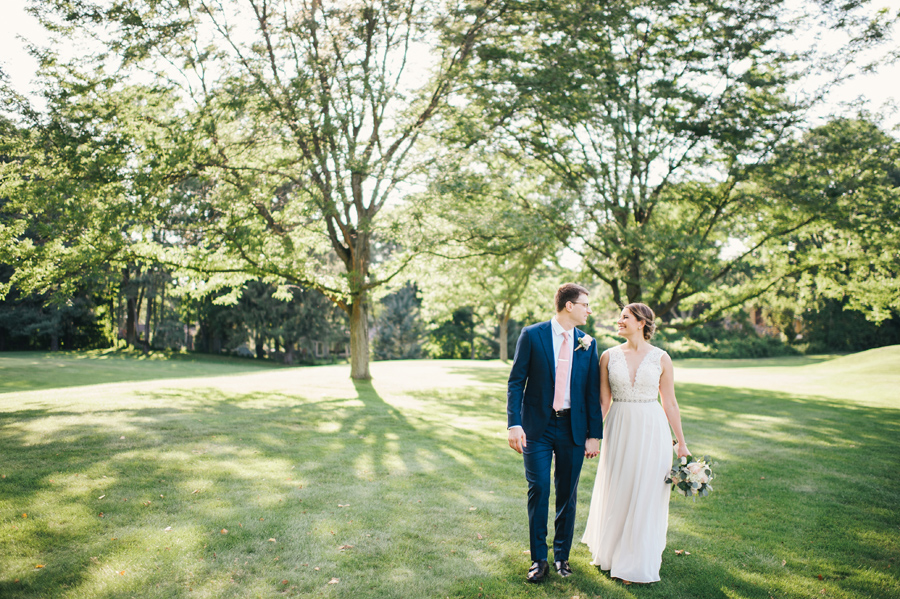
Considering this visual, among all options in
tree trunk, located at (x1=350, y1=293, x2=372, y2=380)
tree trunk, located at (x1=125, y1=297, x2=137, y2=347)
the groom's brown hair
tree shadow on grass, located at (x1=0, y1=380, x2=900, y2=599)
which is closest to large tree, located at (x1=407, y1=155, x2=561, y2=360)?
tree trunk, located at (x1=350, y1=293, x2=372, y2=380)

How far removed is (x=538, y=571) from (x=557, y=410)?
52.1 inches

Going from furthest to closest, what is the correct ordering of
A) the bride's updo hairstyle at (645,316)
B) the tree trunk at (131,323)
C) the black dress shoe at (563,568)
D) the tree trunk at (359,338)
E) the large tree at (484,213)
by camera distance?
the tree trunk at (131,323)
the tree trunk at (359,338)
the large tree at (484,213)
the bride's updo hairstyle at (645,316)
the black dress shoe at (563,568)

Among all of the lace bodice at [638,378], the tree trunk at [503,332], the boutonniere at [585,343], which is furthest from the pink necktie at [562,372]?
the tree trunk at [503,332]

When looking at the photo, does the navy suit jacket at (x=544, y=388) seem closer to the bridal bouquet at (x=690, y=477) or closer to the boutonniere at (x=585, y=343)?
the boutonniere at (x=585, y=343)

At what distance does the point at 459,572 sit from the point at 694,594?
1.89 meters

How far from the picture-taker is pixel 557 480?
4.57 m

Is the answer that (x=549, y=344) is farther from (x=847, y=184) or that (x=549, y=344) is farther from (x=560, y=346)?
(x=847, y=184)

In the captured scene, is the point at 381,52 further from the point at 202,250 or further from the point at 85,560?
the point at 85,560

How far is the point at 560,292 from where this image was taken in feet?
15.0

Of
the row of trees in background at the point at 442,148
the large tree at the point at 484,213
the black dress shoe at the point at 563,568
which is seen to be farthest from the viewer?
the large tree at the point at 484,213

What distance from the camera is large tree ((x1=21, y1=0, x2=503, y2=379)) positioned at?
14227 mm

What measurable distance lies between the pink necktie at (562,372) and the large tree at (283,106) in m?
11.4

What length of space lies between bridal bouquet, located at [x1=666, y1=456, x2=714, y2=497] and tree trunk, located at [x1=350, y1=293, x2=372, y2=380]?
601 inches

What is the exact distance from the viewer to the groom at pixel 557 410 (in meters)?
4.39
